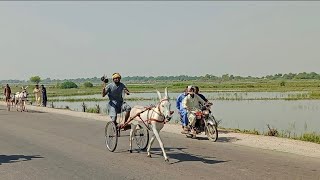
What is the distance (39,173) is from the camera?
30.7ft

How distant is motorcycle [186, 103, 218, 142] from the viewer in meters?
14.8

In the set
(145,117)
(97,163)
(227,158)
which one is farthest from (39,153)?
(227,158)

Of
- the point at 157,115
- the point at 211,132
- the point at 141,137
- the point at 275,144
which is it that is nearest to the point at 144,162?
the point at 157,115

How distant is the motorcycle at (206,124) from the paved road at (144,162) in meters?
0.39

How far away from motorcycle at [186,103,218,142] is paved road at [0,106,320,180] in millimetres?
387

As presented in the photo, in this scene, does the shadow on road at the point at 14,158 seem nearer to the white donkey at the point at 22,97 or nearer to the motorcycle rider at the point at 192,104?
the motorcycle rider at the point at 192,104

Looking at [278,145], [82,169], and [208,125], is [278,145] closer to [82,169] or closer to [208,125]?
[208,125]

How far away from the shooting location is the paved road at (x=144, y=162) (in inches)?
357

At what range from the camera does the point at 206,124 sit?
1508 centimetres

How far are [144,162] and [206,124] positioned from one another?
5.02 m

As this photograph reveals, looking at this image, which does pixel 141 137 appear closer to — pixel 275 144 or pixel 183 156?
pixel 183 156

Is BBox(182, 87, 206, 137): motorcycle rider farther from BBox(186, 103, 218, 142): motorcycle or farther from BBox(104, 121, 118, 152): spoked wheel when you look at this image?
BBox(104, 121, 118, 152): spoked wheel

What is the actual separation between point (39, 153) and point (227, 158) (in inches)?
210

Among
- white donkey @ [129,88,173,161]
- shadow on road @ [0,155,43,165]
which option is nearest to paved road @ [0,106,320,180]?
shadow on road @ [0,155,43,165]
